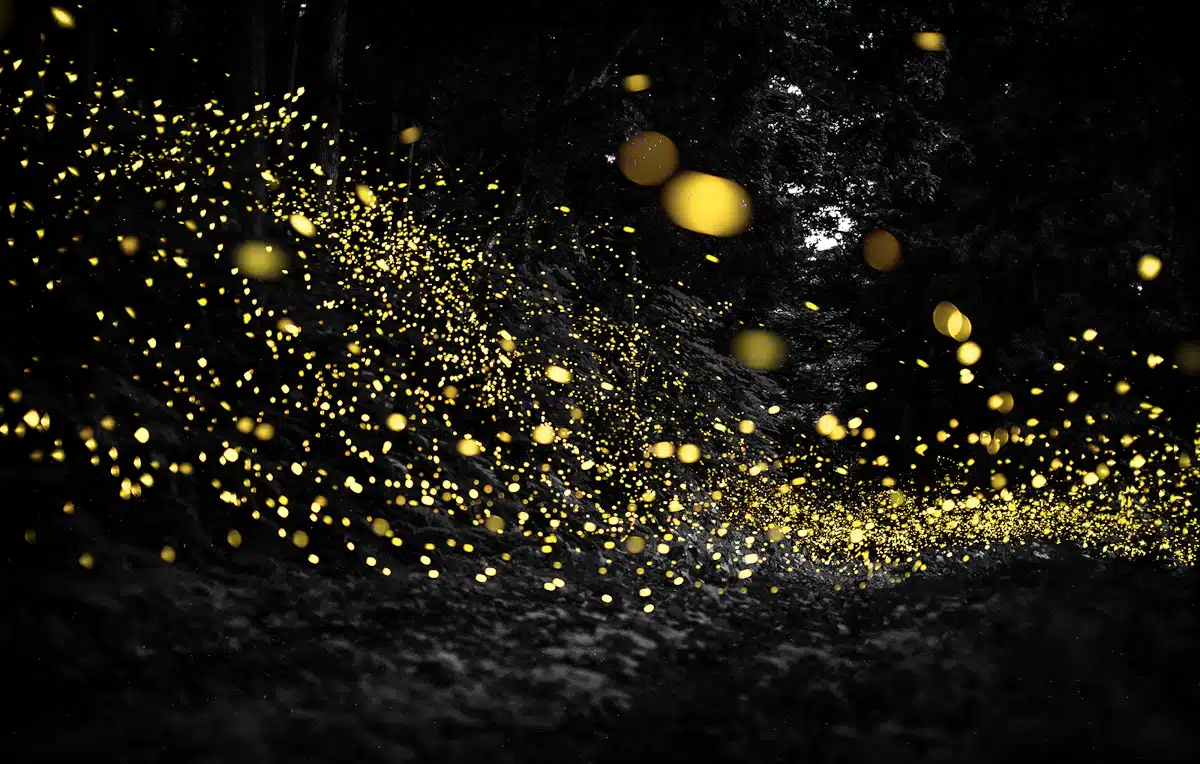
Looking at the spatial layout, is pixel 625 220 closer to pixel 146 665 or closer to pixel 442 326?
pixel 442 326

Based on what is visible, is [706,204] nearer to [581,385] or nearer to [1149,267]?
[581,385]

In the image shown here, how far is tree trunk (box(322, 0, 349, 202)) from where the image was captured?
9867 millimetres

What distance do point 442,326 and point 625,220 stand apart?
6.95m

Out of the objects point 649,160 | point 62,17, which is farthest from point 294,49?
point 649,160

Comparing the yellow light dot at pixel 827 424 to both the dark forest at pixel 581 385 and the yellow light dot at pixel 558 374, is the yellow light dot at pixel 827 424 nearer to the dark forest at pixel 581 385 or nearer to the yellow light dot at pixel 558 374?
the dark forest at pixel 581 385

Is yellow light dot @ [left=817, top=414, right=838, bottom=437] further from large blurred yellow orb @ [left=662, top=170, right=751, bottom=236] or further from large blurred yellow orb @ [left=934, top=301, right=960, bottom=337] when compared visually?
large blurred yellow orb @ [left=662, top=170, right=751, bottom=236]

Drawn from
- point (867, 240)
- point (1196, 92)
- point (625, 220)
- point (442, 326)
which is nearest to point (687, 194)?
point (625, 220)

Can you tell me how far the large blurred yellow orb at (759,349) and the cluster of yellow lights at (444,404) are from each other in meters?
3.80

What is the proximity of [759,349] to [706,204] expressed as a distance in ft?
23.3

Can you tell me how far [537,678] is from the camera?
4.52 meters

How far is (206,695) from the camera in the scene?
3.70 m

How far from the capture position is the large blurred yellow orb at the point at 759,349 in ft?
71.6

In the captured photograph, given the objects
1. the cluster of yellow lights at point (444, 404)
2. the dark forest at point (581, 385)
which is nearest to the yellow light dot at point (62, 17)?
the dark forest at point (581, 385)

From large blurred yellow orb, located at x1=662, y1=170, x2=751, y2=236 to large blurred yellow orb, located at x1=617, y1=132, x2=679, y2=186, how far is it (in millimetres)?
279
